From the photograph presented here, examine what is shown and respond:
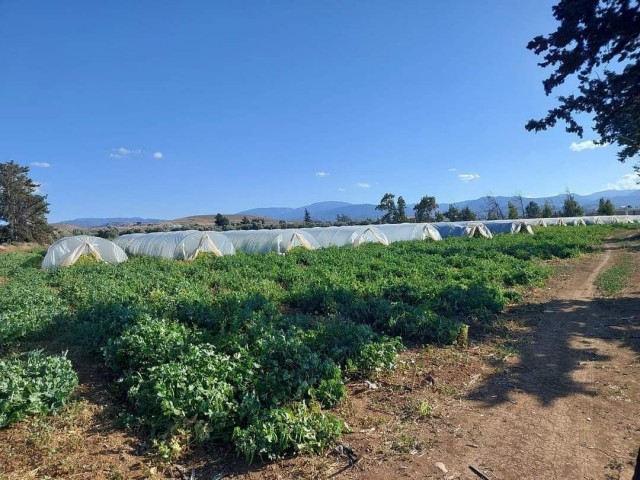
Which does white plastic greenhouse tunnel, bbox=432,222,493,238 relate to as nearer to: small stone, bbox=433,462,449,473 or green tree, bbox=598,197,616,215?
small stone, bbox=433,462,449,473

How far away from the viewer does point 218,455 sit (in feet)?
12.9

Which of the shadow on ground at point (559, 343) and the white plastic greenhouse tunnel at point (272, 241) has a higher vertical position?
the white plastic greenhouse tunnel at point (272, 241)

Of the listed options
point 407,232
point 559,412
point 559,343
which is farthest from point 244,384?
point 407,232

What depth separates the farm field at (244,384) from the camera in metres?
3.80

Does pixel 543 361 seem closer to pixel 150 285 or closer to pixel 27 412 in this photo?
pixel 27 412

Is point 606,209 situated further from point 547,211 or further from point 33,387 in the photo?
point 33,387

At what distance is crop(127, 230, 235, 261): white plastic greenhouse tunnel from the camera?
22.6m

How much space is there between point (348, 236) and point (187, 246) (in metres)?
10.6

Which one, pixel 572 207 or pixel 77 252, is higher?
pixel 572 207

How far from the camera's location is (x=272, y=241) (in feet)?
78.1

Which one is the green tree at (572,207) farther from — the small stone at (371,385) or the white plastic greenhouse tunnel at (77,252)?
the small stone at (371,385)

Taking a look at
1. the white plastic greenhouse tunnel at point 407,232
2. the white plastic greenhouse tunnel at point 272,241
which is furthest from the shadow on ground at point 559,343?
the white plastic greenhouse tunnel at point 407,232

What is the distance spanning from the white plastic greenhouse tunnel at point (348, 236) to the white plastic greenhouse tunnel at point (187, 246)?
6167 mm

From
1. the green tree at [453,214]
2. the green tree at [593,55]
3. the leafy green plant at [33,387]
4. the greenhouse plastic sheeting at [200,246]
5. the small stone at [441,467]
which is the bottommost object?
the small stone at [441,467]
